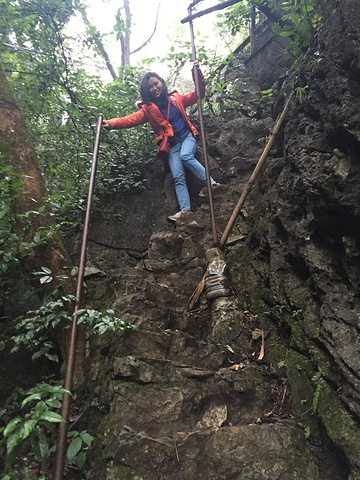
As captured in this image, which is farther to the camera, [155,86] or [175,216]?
[155,86]

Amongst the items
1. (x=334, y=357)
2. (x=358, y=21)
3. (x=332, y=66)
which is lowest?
(x=334, y=357)

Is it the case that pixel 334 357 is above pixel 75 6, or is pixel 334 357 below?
below

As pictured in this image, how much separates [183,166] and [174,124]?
865 millimetres

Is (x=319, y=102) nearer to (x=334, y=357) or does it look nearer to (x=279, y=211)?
(x=279, y=211)

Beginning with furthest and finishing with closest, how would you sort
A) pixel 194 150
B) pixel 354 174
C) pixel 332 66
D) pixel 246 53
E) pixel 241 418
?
pixel 246 53, pixel 194 150, pixel 332 66, pixel 354 174, pixel 241 418

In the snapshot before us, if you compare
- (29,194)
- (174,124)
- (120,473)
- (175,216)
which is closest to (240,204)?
(175,216)

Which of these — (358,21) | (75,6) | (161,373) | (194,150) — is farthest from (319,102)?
(75,6)

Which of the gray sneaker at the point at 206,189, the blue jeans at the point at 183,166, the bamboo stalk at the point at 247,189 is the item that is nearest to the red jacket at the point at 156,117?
the blue jeans at the point at 183,166

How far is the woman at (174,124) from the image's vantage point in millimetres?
5102

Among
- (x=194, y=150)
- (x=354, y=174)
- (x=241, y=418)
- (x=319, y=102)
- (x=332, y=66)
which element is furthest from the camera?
(x=194, y=150)

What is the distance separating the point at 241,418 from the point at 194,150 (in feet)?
14.2

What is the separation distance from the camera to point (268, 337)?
3.01m

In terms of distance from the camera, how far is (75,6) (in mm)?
5398

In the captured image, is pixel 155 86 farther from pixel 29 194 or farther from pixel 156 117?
pixel 29 194
